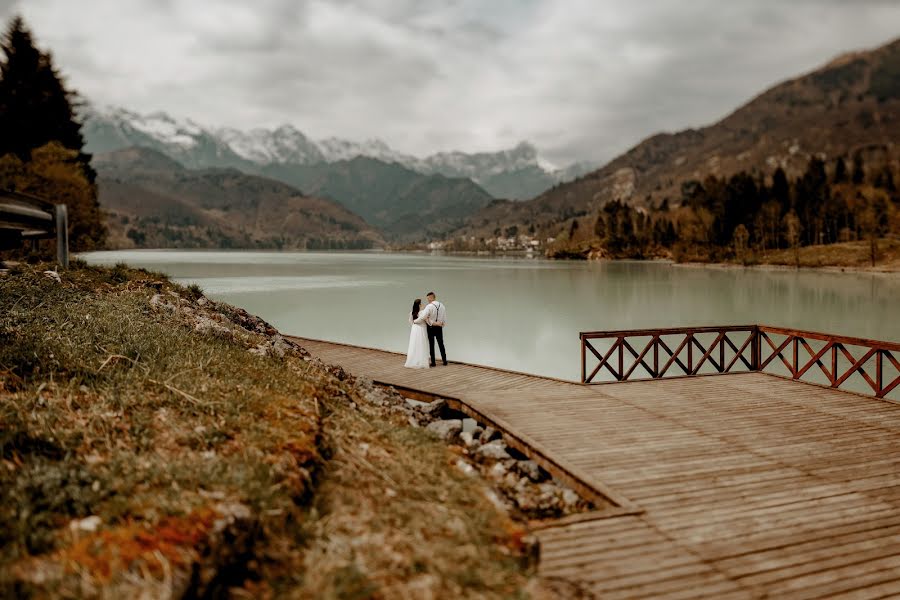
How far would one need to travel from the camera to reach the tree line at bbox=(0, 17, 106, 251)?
161ft

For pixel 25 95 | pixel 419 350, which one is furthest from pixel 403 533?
pixel 25 95

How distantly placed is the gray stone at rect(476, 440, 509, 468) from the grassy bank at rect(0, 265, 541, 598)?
158 centimetres

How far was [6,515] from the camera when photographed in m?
4.84

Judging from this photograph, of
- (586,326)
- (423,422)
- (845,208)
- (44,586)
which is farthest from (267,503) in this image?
(845,208)

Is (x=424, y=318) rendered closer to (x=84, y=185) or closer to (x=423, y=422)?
(x=423, y=422)

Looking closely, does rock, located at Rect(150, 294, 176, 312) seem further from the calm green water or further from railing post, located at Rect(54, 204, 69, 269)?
the calm green water

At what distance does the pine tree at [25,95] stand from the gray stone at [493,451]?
6012cm

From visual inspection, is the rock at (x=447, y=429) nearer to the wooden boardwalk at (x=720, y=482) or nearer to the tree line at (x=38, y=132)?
the wooden boardwalk at (x=720, y=482)

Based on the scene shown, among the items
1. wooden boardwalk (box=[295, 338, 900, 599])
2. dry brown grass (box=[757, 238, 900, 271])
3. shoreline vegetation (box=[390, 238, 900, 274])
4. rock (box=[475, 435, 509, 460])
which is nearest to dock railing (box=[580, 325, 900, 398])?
wooden boardwalk (box=[295, 338, 900, 599])

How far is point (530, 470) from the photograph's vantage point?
1037cm

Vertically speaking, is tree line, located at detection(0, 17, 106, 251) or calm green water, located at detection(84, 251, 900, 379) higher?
tree line, located at detection(0, 17, 106, 251)

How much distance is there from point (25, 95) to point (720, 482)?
2678 inches

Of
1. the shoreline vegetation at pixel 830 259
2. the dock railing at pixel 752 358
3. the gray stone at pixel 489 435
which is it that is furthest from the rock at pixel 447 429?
the shoreline vegetation at pixel 830 259

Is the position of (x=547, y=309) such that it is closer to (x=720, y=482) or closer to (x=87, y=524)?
(x=720, y=482)
